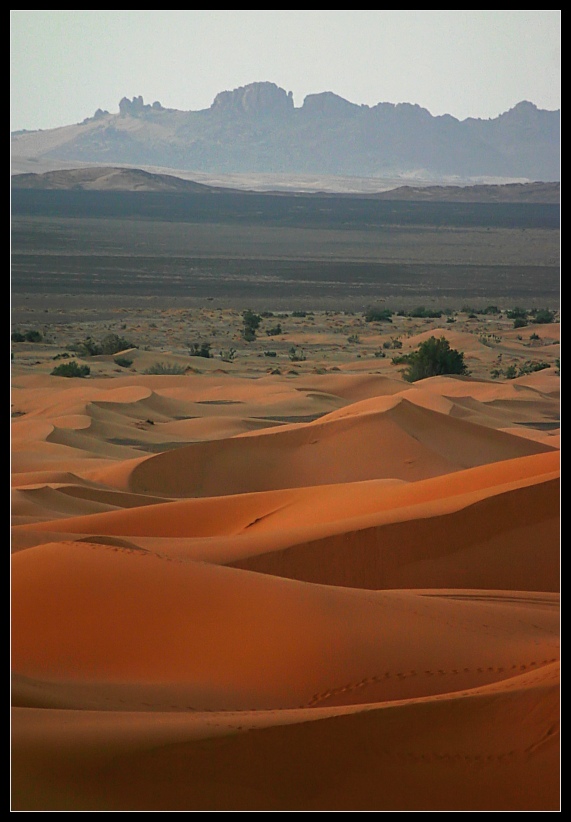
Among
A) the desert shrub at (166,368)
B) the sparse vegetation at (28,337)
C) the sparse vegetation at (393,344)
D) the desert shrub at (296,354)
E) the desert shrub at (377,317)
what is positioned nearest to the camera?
the desert shrub at (166,368)

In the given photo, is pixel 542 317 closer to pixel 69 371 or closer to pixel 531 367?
pixel 531 367

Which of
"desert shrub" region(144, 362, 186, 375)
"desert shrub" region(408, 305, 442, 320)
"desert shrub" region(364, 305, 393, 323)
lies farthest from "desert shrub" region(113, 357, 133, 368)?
"desert shrub" region(408, 305, 442, 320)

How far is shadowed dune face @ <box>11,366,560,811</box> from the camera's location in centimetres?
433

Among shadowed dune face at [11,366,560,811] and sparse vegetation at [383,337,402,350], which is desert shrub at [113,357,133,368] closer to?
sparse vegetation at [383,337,402,350]

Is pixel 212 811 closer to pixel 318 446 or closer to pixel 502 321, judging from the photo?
pixel 318 446

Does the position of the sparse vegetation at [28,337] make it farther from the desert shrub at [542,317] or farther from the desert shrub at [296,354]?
the desert shrub at [542,317]

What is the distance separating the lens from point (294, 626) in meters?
6.33

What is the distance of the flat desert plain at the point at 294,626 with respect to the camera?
4352 mm

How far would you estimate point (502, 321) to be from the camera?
46.5 meters

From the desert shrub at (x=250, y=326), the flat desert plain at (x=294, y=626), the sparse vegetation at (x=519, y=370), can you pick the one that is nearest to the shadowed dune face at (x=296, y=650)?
the flat desert plain at (x=294, y=626)

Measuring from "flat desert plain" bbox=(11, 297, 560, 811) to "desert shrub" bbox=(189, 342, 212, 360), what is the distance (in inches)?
653

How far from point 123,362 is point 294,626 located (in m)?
25.9

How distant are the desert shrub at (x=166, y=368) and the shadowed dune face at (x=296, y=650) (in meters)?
16.7
